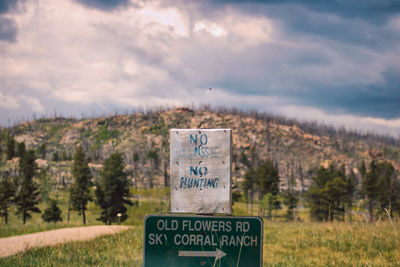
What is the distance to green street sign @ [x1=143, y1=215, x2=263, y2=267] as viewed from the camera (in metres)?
3.36

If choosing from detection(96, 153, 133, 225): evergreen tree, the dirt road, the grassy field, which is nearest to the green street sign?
the grassy field

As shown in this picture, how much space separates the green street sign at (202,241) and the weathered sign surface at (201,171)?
0.80 feet

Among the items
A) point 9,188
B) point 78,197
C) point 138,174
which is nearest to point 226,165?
point 78,197

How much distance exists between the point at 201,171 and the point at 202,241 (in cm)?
78

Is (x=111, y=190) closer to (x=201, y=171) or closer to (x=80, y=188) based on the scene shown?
(x=80, y=188)

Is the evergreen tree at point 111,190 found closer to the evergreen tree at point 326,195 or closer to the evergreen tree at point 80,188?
the evergreen tree at point 80,188

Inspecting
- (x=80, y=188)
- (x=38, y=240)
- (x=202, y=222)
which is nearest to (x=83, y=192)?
(x=80, y=188)

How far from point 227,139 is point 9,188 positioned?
70370 mm

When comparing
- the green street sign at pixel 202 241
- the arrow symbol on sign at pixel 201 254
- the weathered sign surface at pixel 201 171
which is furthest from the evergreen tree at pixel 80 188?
Result: the arrow symbol on sign at pixel 201 254

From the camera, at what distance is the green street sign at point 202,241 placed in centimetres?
336

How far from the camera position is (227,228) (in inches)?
136

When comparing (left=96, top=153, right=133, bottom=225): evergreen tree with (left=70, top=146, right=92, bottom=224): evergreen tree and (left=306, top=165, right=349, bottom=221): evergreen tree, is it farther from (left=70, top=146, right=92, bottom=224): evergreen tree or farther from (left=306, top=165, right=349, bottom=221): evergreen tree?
(left=306, top=165, right=349, bottom=221): evergreen tree

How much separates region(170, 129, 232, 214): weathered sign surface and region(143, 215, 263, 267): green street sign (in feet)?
0.80

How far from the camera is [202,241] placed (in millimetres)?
3398
